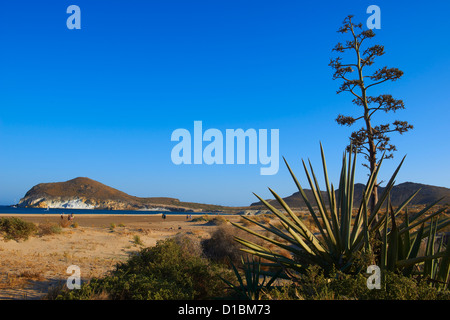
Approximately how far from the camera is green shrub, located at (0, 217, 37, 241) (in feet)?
46.8

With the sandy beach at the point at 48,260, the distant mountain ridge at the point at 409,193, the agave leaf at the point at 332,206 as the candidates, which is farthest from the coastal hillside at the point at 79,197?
the agave leaf at the point at 332,206

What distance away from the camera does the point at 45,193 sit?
123 metres

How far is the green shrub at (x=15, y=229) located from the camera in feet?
46.8

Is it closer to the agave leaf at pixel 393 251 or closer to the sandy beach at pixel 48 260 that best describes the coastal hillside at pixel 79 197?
the sandy beach at pixel 48 260

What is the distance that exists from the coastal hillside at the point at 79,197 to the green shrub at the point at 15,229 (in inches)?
4237

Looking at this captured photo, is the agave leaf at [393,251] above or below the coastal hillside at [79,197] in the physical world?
above

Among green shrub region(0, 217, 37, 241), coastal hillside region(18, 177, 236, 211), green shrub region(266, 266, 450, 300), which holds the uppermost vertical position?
green shrub region(266, 266, 450, 300)

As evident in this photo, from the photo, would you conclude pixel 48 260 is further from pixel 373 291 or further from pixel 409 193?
pixel 409 193

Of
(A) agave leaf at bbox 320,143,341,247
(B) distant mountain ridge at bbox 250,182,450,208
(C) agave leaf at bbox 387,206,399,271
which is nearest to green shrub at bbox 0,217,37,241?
(A) agave leaf at bbox 320,143,341,247

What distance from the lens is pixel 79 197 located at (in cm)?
12256

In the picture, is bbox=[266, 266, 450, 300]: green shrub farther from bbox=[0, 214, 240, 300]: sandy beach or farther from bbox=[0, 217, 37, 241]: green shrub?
bbox=[0, 217, 37, 241]: green shrub

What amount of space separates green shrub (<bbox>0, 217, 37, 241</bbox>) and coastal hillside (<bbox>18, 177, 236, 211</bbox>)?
108 meters
